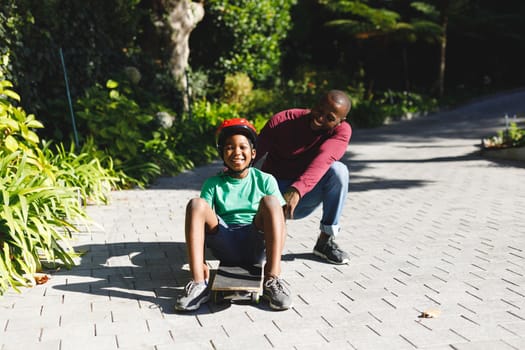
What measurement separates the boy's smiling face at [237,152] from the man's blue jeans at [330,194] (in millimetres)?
785

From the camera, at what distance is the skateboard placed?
331 cm

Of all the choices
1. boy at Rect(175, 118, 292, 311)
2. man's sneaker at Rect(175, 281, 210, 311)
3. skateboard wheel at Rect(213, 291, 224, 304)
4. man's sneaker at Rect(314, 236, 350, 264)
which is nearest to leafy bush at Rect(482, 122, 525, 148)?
man's sneaker at Rect(314, 236, 350, 264)

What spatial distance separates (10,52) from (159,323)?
4.61 m

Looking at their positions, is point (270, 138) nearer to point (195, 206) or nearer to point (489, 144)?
point (195, 206)

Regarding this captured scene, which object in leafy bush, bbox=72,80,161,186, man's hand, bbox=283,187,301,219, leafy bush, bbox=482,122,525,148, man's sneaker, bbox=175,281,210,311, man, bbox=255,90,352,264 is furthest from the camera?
leafy bush, bbox=482,122,525,148

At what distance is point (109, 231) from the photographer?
540 centimetres

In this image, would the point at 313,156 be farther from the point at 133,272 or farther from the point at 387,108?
the point at 387,108

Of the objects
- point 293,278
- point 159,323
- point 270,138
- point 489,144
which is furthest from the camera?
point 489,144

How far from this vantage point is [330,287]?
374cm

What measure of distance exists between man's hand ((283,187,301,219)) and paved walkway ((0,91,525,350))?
479 mm

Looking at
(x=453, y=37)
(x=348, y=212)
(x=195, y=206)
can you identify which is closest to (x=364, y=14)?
(x=453, y=37)

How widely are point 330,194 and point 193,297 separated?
4.68 feet

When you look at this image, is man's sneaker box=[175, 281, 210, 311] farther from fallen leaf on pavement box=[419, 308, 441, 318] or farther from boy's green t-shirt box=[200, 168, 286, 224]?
fallen leaf on pavement box=[419, 308, 441, 318]

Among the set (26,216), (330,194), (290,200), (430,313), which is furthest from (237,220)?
(26,216)
